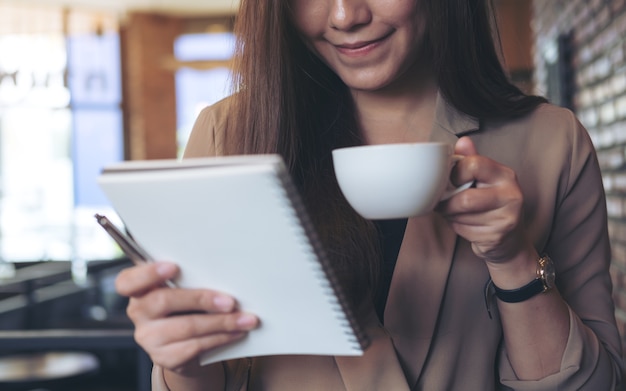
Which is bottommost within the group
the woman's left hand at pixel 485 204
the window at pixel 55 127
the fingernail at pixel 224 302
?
the window at pixel 55 127

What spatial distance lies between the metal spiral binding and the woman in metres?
0.25

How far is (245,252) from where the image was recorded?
0.75 m

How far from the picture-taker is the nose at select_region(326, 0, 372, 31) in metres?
1.02

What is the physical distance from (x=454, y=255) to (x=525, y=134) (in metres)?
0.22

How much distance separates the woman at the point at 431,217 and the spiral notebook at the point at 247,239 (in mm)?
202

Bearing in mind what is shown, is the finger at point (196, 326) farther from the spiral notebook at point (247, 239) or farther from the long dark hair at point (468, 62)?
the long dark hair at point (468, 62)

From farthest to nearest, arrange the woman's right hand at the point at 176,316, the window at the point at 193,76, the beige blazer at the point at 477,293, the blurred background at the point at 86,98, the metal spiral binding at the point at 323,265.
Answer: the window at the point at 193,76 → the blurred background at the point at 86,98 → the beige blazer at the point at 477,293 → the woman's right hand at the point at 176,316 → the metal spiral binding at the point at 323,265

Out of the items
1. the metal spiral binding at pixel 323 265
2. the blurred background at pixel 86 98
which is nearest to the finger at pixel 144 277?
the metal spiral binding at pixel 323 265

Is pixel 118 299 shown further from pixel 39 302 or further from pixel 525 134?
pixel 525 134

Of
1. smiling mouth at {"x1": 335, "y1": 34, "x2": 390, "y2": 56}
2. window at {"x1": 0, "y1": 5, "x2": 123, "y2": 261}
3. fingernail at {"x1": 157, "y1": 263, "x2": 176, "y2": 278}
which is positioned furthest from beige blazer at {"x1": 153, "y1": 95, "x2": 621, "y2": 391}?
window at {"x1": 0, "y1": 5, "x2": 123, "y2": 261}

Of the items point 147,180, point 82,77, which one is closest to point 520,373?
point 147,180

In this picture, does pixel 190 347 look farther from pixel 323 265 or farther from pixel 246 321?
pixel 323 265

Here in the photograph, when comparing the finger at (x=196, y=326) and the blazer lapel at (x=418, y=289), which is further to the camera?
the blazer lapel at (x=418, y=289)

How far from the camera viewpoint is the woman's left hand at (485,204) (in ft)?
2.67
